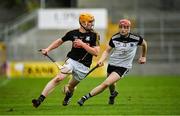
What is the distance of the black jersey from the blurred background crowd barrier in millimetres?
21852

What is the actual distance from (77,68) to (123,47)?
1246 mm

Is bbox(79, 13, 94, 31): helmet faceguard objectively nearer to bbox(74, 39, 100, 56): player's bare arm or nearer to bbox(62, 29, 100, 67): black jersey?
bbox(62, 29, 100, 67): black jersey

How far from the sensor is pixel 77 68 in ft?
57.3

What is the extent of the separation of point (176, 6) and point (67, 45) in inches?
404

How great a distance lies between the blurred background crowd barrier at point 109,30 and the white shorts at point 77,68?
21784 mm

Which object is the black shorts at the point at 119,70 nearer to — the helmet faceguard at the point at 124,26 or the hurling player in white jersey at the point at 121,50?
the hurling player in white jersey at the point at 121,50

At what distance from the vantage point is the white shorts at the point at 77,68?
1737cm

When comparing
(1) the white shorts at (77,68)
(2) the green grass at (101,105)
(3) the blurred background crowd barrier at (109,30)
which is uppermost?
(1) the white shorts at (77,68)

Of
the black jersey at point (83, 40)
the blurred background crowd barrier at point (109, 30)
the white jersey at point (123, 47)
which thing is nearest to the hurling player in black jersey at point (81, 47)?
Result: the black jersey at point (83, 40)

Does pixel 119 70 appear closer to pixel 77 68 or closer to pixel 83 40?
pixel 77 68

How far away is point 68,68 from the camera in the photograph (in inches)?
679

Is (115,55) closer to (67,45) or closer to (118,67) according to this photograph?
(118,67)

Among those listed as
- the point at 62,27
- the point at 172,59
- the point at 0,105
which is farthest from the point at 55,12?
the point at 0,105

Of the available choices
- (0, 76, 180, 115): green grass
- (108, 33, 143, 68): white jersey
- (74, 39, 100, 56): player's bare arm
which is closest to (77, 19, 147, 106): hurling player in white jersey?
(108, 33, 143, 68): white jersey
